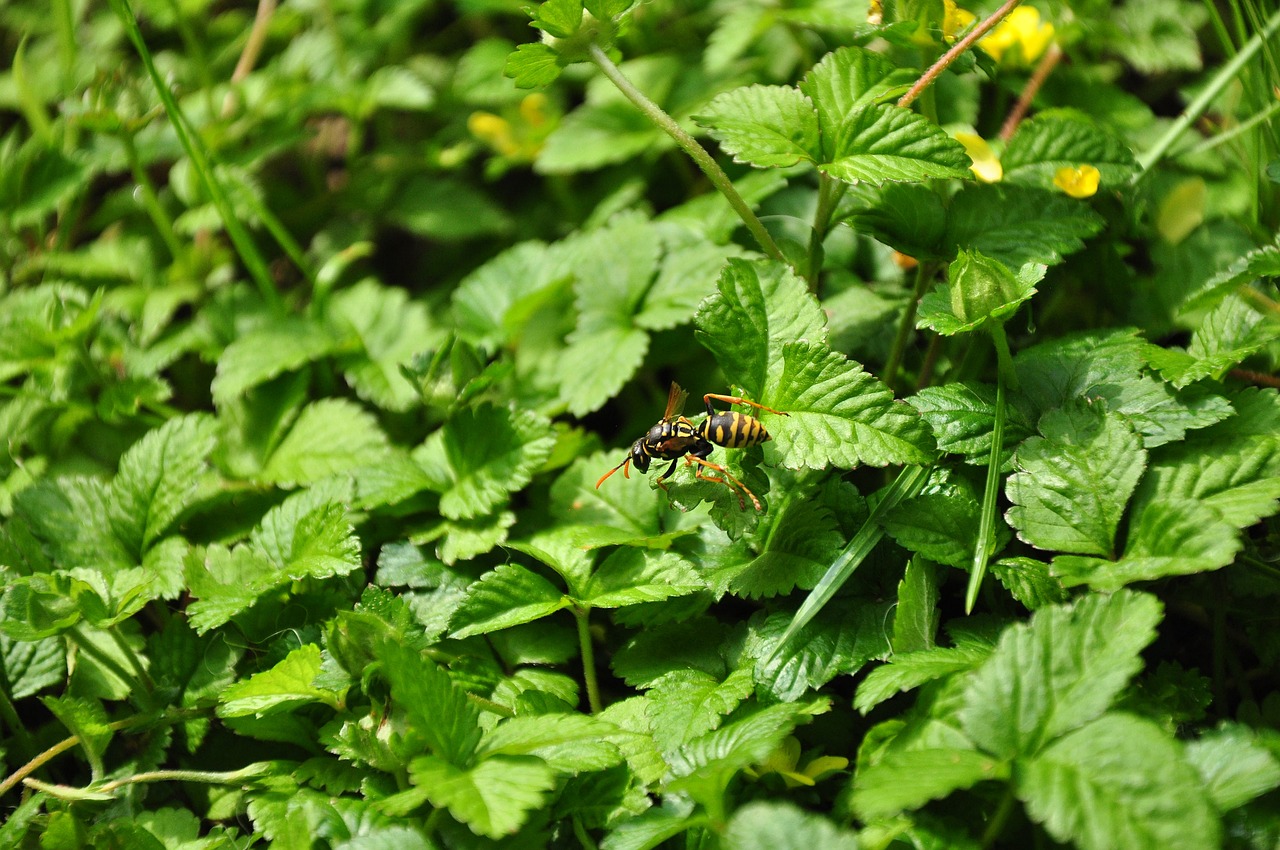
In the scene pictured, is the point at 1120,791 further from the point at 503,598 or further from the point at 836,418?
the point at 503,598

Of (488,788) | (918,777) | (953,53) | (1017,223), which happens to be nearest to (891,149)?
(953,53)

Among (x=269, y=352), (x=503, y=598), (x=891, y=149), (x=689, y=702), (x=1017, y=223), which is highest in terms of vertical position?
(x=891, y=149)

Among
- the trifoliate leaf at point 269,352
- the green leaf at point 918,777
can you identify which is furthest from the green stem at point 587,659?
the trifoliate leaf at point 269,352

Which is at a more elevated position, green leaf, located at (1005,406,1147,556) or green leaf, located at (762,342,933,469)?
green leaf, located at (762,342,933,469)

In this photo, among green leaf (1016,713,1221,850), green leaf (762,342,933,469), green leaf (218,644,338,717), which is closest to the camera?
green leaf (1016,713,1221,850)

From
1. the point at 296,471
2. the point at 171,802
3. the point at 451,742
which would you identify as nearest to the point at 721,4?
the point at 296,471

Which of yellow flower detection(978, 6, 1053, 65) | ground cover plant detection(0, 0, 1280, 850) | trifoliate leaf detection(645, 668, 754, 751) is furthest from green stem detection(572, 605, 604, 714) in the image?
yellow flower detection(978, 6, 1053, 65)

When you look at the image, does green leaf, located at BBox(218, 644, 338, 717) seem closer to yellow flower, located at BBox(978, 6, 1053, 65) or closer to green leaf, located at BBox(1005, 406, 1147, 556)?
green leaf, located at BBox(1005, 406, 1147, 556)
